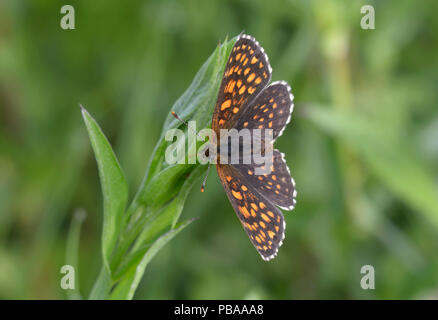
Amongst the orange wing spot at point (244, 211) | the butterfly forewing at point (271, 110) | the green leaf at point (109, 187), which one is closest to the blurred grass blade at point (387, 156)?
the butterfly forewing at point (271, 110)

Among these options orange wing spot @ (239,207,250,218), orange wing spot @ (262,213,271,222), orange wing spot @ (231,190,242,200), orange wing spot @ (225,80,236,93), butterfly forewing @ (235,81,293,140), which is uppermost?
orange wing spot @ (225,80,236,93)

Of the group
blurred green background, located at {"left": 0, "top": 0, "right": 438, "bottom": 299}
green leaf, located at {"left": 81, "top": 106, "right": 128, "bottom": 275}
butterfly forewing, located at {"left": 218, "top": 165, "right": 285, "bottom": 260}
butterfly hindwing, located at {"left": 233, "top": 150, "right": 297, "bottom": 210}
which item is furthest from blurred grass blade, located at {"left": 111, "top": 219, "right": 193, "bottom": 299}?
blurred green background, located at {"left": 0, "top": 0, "right": 438, "bottom": 299}

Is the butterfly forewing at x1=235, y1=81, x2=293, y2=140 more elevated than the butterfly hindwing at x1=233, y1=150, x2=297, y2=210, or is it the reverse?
the butterfly forewing at x1=235, y1=81, x2=293, y2=140

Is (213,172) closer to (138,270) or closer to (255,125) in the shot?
(255,125)

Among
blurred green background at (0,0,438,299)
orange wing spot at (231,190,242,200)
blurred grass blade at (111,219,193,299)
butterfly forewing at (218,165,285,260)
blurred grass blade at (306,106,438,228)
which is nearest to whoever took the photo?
blurred grass blade at (111,219,193,299)

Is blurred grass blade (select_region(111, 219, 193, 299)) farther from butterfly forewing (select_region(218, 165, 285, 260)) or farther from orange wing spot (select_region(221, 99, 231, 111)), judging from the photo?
orange wing spot (select_region(221, 99, 231, 111))

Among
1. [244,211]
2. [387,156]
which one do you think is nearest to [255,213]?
[244,211]

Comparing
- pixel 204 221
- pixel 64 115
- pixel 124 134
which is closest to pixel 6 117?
pixel 64 115

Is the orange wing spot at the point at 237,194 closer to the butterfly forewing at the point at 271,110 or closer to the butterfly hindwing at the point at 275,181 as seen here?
the butterfly hindwing at the point at 275,181
